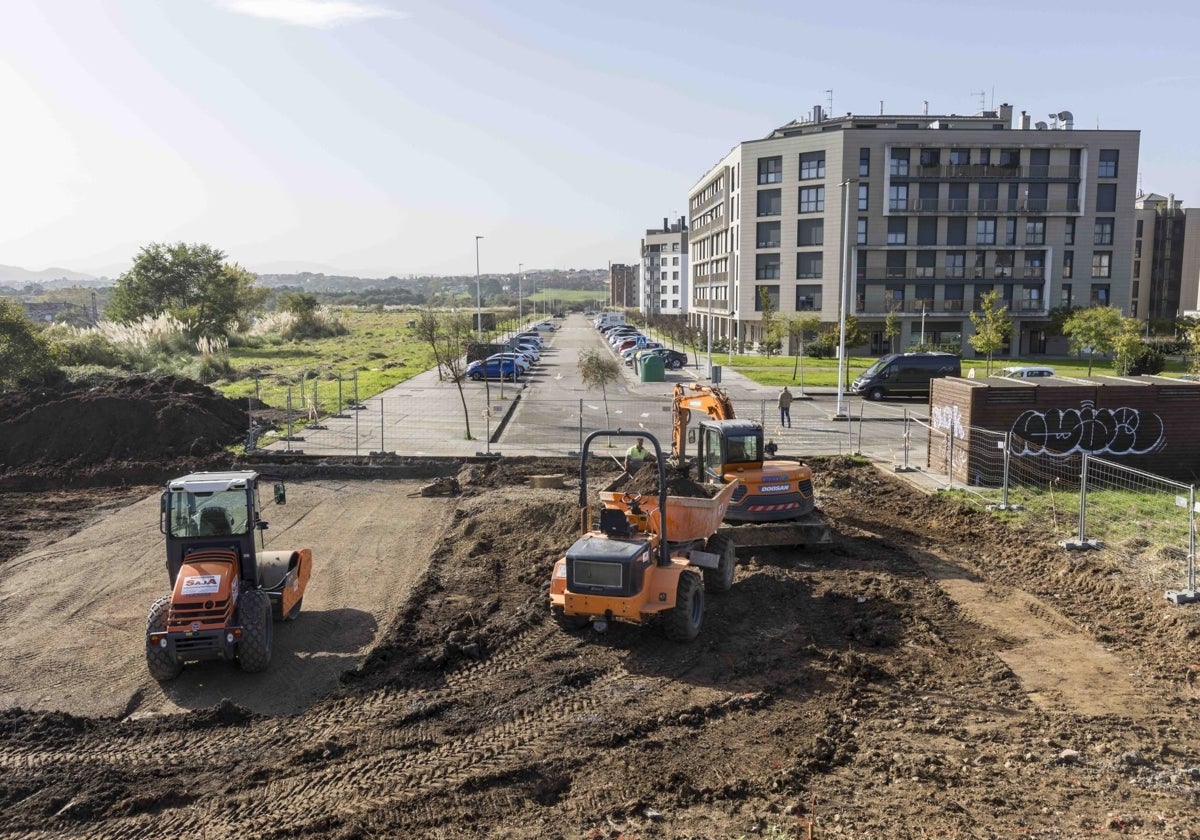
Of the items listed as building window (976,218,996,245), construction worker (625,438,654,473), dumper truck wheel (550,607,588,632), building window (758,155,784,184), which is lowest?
dumper truck wheel (550,607,588,632)

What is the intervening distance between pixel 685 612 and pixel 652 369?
3681 centimetres

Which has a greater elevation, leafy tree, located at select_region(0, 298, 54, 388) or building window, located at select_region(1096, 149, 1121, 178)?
building window, located at select_region(1096, 149, 1121, 178)

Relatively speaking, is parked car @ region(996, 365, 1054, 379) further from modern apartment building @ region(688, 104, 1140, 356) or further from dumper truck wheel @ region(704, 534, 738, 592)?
dumper truck wheel @ region(704, 534, 738, 592)

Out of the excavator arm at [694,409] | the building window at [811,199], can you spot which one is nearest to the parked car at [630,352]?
the building window at [811,199]

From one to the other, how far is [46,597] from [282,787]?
833cm

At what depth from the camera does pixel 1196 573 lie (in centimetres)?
1380

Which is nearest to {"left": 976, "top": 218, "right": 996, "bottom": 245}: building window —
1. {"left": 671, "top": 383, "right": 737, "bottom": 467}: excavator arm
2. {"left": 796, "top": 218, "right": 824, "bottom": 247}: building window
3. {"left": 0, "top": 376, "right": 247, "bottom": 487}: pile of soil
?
{"left": 796, "top": 218, "right": 824, "bottom": 247}: building window

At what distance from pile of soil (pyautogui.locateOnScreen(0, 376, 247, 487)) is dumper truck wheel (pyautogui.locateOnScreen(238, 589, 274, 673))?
14991 millimetres

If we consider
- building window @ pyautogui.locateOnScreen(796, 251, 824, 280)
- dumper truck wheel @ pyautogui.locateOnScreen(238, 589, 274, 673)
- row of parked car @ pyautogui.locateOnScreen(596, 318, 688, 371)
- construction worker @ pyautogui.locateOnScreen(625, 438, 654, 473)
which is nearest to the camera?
dumper truck wheel @ pyautogui.locateOnScreen(238, 589, 274, 673)

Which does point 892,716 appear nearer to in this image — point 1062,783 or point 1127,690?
point 1062,783

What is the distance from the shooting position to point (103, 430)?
86.6 ft

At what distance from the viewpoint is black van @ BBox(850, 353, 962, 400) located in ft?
135

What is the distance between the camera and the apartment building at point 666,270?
424ft

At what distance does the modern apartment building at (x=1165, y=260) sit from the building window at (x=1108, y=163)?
2645cm
